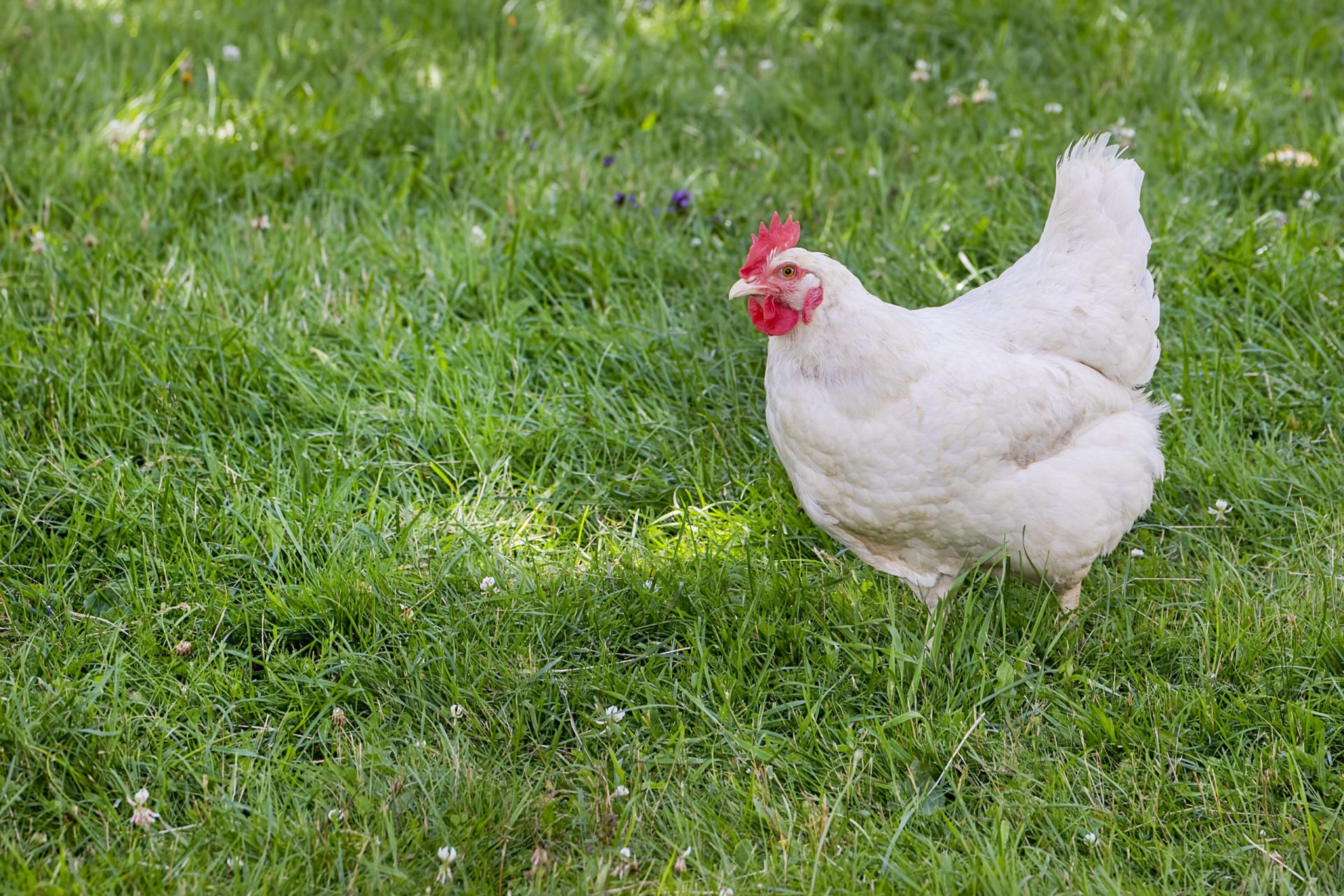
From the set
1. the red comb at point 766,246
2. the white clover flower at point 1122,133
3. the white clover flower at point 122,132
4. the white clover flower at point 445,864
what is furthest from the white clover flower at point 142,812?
the white clover flower at point 1122,133

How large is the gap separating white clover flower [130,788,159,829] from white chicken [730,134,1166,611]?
1.79m

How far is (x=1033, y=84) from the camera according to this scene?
19.4 ft

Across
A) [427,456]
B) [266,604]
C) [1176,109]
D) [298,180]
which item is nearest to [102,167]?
[298,180]

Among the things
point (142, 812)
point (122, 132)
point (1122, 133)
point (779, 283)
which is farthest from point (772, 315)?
point (122, 132)

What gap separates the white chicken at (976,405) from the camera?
309 cm

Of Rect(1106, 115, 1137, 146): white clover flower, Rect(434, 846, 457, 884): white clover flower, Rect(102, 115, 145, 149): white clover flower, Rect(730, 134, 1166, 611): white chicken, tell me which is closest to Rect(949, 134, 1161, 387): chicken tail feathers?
Rect(730, 134, 1166, 611): white chicken

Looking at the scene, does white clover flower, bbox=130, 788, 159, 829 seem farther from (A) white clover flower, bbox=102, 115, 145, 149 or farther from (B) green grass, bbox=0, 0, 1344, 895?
(A) white clover flower, bbox=102, 115, 145, 149

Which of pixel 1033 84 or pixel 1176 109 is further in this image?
pixel 1033 84

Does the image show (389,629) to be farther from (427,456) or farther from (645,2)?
(645,2)

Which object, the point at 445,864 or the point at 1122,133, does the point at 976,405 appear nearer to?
the point at 445,864

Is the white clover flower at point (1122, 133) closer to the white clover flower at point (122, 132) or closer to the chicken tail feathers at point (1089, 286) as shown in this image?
the chicken tail feathers at point (1089, 286)

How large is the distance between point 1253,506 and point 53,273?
13.8 ft

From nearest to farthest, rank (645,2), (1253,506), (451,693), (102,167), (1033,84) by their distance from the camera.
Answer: (451,693)
(1253,506)
(102,167)
(1033,84)
(645,2)

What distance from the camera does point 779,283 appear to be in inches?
122
